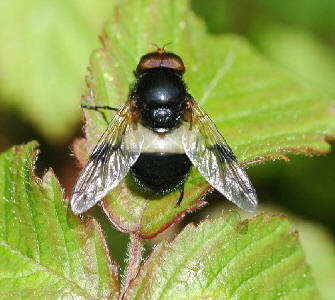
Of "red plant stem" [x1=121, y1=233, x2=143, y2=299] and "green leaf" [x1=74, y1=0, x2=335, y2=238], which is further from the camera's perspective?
"green leaf" [x1=74, y1=0, x2=335, y2=238]

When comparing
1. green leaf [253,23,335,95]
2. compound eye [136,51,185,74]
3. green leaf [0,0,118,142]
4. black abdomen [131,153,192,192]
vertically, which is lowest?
green leaf [253,23,335,95]

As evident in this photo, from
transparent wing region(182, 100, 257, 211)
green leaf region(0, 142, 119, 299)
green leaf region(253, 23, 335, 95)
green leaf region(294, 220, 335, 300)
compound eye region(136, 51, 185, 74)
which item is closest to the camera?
green leaf region(0, 142, 119, 299)

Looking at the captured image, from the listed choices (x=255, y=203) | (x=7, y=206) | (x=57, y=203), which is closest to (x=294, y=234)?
(x=255, y=203)

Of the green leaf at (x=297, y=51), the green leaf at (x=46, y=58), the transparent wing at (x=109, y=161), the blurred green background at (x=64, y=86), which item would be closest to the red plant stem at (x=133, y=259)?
the transparent wing at (x=109, y=161)

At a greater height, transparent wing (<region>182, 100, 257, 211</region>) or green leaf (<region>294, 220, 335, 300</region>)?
transparent wing (<region>182, 100, 257, 211</region>)

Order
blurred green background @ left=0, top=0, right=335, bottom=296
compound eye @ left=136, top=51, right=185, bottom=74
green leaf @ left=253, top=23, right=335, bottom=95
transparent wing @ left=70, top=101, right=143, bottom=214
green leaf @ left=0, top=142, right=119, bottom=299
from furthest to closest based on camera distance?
green leaf @ left=253, top=23, right=335, bottom=95 < blurred green background @ left=0, top=0, right=335, bottom=296 < compound eye @ left=136, top=51, right=185, bottom=74 < transparent wing @ left=70, top=101, right=143, bottom=214 < green leaf @ left=0, top=142, right=119, bottom=299

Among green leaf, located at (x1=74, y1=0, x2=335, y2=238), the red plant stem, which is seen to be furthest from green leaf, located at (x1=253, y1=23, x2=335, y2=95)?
the red plant stem

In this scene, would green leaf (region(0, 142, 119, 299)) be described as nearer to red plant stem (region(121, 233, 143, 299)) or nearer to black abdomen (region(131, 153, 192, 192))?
red plant stem (region(121, 233, 143, 299))
